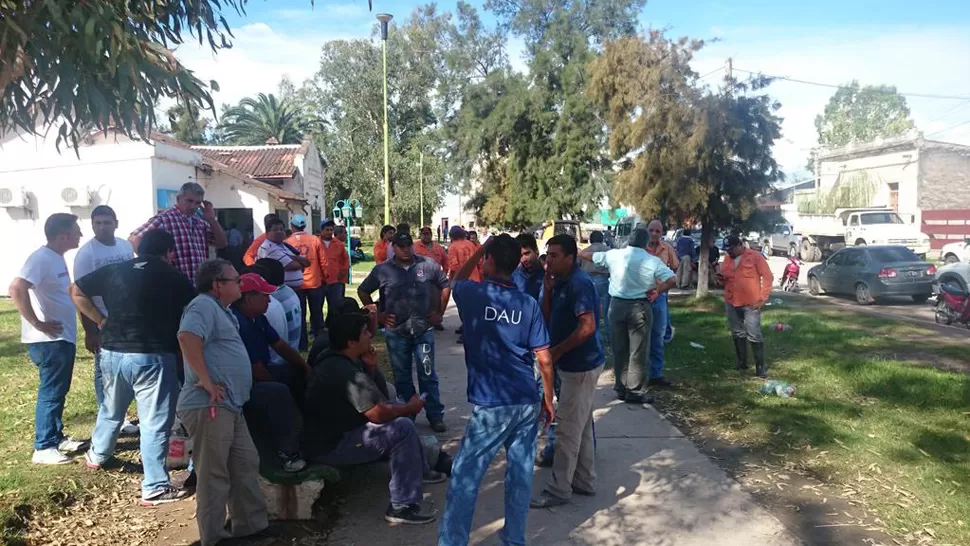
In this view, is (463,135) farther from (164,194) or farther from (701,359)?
(701,359)

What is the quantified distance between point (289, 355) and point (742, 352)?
617 cm

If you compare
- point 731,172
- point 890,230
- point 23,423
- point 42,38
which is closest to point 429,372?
point 23,423

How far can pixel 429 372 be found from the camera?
21.1 feet

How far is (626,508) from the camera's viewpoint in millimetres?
4922

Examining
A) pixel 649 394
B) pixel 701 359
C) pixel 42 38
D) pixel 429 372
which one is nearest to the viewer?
pixel 42 38

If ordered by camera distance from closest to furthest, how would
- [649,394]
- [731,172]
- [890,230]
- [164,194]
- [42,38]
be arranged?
[42,38]
[649,394]
[731,172]
[164,194]
[890,230]

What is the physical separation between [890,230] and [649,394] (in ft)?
79.8

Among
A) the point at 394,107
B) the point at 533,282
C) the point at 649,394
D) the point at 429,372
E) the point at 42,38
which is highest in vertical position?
the point at 394,107

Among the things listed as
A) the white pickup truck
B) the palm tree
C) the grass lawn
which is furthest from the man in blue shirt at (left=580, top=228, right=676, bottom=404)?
the palm tree

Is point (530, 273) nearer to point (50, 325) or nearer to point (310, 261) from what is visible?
point (310, 261)

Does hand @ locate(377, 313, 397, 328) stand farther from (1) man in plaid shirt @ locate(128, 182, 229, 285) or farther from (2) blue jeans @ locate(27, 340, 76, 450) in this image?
(2) blue jeans @ locate(27, 340, 76, 450)

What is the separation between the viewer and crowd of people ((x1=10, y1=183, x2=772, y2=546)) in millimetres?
3998

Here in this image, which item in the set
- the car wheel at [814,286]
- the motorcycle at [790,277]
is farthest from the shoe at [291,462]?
the car wheel at [814,286]

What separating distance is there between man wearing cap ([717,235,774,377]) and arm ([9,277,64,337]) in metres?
6.88
